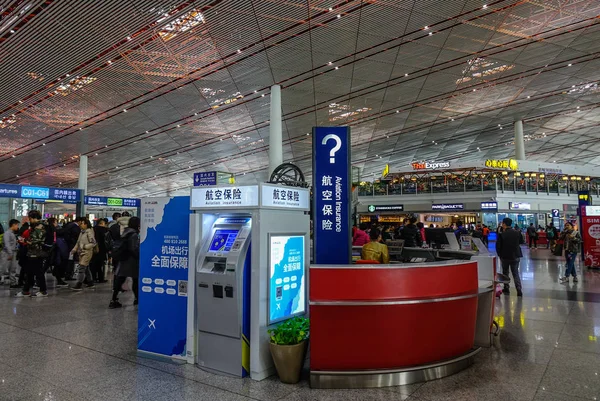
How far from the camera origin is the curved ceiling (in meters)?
10.7

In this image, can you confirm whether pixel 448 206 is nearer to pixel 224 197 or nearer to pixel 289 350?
pixel 224 197

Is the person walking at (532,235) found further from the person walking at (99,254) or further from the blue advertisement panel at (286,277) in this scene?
the blue advertisement panel at (286,277)

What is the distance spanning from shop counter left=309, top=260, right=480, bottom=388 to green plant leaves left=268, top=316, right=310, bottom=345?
16 centimetres

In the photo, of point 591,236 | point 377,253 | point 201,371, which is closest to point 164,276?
point 201,371

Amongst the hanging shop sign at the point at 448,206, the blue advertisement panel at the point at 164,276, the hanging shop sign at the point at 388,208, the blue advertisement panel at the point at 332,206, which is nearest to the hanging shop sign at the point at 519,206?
the hanging shop sign at the point at 448,206

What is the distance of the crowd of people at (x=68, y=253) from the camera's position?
6.43 meters

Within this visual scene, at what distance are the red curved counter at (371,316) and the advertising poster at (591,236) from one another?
36.4ft

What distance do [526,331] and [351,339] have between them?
3.01 m

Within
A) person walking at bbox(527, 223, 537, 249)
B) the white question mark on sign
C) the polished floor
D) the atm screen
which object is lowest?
the polished floor

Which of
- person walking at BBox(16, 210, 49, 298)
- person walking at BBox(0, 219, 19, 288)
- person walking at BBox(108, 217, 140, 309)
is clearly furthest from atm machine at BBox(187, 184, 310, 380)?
person walking at BBox(0, 219, 19, 288)

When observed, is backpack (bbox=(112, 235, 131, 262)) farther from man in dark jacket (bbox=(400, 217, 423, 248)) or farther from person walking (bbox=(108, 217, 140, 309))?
man in dark jacket (bbox=(400, 217, 423, 248))

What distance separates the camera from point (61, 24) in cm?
1048

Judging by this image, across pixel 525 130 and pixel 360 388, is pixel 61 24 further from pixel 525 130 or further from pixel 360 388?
pixel 525 130

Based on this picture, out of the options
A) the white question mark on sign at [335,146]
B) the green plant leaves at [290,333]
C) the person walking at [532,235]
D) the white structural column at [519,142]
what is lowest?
the green plant leaves at [290,333]
